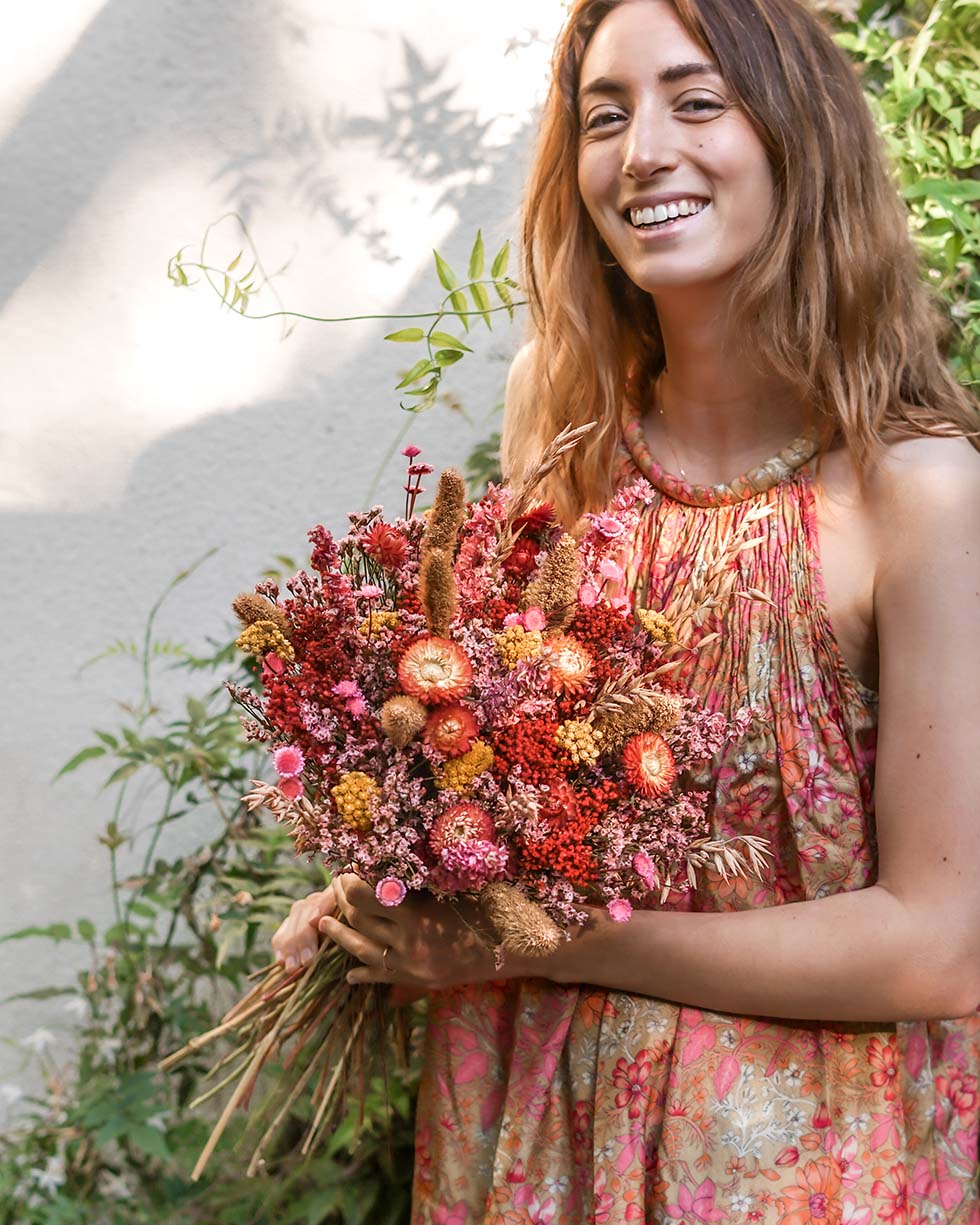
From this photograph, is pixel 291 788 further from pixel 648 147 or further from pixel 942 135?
pixel 942 135

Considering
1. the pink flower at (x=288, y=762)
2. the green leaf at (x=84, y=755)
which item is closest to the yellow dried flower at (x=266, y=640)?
the pink flower at (x=288, y=762)

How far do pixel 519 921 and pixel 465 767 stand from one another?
14cm

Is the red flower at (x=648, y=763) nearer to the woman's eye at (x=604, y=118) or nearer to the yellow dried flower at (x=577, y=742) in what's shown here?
the yellow dried flower at (x=577, y=742)

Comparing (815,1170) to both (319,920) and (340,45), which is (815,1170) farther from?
(340,45)

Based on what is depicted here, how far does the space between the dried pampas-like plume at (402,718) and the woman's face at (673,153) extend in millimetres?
564

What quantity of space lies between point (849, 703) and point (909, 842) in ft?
0.51

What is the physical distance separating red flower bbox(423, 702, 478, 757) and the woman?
0.29 m

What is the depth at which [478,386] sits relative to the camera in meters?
2.46

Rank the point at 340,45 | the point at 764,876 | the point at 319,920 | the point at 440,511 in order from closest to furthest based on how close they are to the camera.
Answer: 1. the point at 440,511
2. the point at 764,876
3. the point at 319,920
4. the point at 340,45

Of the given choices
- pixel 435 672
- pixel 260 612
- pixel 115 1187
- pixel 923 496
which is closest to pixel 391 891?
pixel 435 672

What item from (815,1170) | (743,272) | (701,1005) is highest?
(743,272)

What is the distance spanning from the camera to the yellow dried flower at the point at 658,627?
1.24 meters

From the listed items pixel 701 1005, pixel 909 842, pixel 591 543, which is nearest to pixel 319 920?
pixel 701 1005

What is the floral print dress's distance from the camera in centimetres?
130
